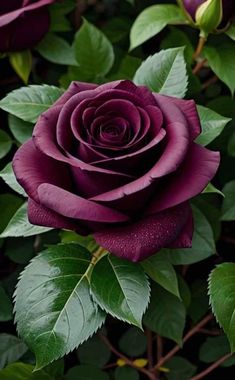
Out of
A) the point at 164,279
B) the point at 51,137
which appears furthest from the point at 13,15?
the point at 164,279

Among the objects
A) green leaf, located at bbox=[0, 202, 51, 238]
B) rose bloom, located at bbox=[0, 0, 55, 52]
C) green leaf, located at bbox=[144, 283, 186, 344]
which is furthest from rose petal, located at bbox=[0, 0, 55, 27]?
green leaf, located at bbox=[144, 283, 186, 344]

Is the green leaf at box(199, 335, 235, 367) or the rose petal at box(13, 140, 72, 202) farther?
the green leaf at box(199, 335, 235, 367)

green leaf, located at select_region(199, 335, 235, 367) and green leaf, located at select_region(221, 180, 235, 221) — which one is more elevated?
green leaf, located at select_region(221, 180, 235, 221)

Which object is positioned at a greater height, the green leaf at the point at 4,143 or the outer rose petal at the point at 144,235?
the outer rose petal at the point at 144,235

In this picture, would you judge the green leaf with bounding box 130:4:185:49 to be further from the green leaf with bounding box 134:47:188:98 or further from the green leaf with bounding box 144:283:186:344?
the green leaf with bounding box 144:283:186:344

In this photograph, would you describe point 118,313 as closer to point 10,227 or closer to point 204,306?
point 10,227

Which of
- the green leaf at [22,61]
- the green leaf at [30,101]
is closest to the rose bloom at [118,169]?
the green leaf at [30,101]

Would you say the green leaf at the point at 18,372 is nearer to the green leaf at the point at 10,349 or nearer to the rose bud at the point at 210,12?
the green leaf at the point at 10,349
